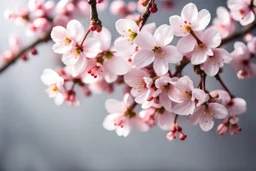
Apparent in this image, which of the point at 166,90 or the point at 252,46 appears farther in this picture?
the point at 252,46

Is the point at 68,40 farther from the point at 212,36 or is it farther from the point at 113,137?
the point at 113,137

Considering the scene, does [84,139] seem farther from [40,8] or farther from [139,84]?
[139,84]

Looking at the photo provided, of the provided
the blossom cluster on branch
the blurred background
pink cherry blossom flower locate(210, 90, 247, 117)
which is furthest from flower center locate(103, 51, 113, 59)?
the blurred background

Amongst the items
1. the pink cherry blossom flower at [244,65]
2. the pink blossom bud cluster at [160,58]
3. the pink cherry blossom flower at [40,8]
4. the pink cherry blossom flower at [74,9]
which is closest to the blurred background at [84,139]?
the pink cherry blossom flower at [74,9]

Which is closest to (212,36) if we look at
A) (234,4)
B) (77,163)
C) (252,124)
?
(234,4)

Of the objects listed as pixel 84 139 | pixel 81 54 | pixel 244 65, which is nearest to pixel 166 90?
pixel 81 54

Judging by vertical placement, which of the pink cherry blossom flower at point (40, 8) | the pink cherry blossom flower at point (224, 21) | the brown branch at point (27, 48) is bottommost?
the brown branch at point (27, 48)

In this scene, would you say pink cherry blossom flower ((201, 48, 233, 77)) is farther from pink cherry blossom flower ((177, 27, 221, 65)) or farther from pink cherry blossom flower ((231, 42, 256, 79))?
pink cherry blossom flower ((231, 42, 256, 79))

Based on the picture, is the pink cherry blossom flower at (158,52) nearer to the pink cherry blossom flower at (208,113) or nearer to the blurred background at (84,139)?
the pink cherry blossom flower at (208,113)
